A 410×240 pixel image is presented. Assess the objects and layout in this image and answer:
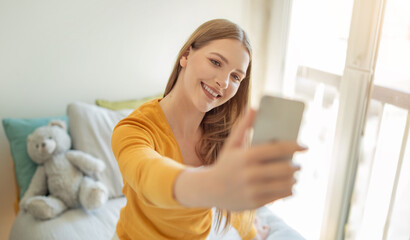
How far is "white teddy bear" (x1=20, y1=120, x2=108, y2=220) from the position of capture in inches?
56.3

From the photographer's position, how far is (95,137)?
1619 millimetres

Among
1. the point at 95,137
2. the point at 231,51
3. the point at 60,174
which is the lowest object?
the point at 60,174

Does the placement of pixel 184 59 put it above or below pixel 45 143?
above

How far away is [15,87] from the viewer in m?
1.63

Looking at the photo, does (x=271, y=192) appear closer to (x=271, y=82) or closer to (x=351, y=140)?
(x=351, y=140)

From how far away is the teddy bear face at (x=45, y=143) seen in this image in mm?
1451

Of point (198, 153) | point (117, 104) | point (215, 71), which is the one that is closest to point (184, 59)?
point (215, 71)

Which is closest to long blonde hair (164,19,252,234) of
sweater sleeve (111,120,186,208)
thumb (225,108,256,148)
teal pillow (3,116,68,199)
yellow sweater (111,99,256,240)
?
yellow sweater (111,99,256,240)

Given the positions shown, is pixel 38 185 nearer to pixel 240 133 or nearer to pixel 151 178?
pixel 151 178

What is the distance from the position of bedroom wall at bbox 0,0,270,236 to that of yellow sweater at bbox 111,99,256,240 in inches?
39.2

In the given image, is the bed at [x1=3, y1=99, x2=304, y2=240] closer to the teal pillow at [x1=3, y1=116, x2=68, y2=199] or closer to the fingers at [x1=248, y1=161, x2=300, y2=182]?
the teal pillow at [x1=3, y1=116, x2=68, y2=199]

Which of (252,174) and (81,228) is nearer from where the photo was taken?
(252,174)

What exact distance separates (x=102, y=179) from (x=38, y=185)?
0.91ft

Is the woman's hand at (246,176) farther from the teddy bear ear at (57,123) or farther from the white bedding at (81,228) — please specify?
the teddy bear ear at (57,123)
